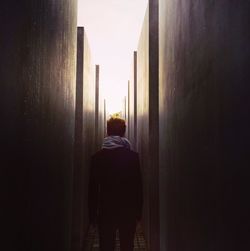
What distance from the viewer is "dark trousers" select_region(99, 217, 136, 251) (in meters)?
4.57

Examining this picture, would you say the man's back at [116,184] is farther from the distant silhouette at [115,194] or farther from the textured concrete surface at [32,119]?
the textured concrete surface at [32,119]

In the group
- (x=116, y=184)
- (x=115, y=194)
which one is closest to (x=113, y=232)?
(x=115, y=194)

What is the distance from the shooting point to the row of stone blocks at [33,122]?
1922 mm

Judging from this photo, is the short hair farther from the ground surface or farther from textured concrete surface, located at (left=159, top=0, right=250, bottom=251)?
the ground surface

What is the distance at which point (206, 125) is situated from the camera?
2.46 meters

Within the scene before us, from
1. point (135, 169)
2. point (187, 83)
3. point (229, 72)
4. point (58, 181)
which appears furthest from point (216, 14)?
point (135, 169)

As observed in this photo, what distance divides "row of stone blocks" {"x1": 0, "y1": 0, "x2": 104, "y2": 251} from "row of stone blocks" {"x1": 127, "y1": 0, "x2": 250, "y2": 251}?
3.14 ft

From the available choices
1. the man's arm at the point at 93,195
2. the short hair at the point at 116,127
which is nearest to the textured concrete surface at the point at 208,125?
the man's arm at the point at 93,195

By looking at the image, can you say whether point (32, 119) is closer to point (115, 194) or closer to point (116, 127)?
point (115, 194)

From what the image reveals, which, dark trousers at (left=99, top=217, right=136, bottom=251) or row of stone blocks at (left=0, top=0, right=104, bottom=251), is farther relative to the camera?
dark trousers at (left=99, top=217, right=136, bottom=251)

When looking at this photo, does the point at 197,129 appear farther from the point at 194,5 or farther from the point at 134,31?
the point at 134,31

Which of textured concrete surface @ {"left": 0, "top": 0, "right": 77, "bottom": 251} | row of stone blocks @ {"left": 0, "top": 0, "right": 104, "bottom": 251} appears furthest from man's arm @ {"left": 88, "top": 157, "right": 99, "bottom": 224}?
textured concrete surface @ {"left": 0, "top": 0, "right": 77, "bottom": 251}

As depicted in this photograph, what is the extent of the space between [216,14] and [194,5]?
2.05 ft

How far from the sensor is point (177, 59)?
3.57 meters
